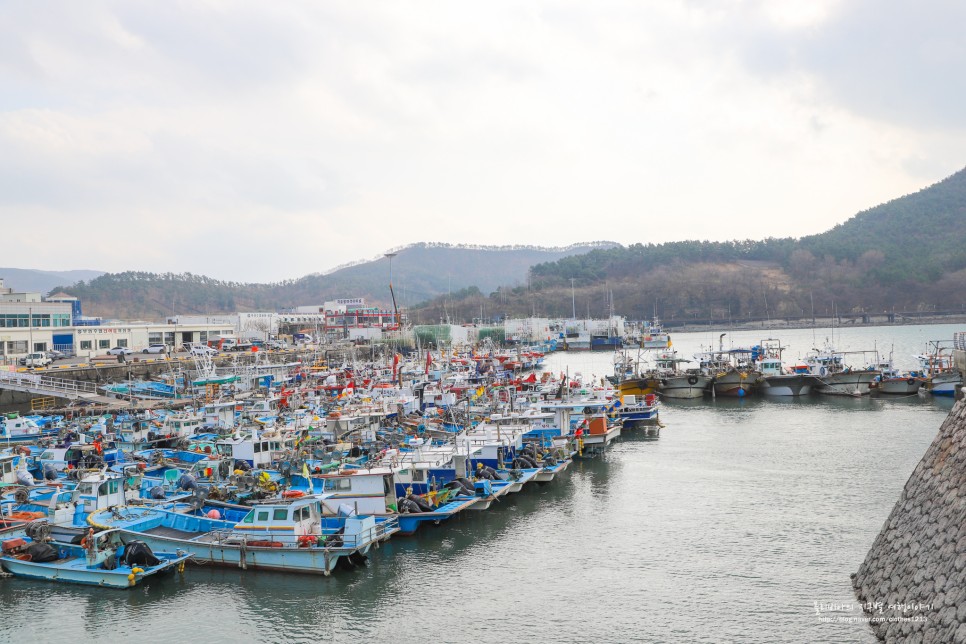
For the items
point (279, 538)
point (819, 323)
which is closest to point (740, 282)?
point (819, 323)

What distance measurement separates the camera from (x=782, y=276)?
17275 centimetres

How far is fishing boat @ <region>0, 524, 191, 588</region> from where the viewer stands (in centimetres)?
1645

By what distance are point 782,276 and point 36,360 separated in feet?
505

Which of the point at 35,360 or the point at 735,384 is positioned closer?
the point at 735,384

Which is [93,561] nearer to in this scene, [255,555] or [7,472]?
[255,555]

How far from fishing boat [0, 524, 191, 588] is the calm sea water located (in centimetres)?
28

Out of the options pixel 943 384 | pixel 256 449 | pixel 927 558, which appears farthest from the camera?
pixel 943 384

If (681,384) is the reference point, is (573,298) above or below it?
above

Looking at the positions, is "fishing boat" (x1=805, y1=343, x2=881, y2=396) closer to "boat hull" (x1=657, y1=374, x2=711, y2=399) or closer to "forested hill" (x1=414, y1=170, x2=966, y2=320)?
"boat hull" (x1=657, y1=374, x2=711, y2=399)

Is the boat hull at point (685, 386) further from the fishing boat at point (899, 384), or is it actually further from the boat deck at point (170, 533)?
the boat deck at point (170, 533)

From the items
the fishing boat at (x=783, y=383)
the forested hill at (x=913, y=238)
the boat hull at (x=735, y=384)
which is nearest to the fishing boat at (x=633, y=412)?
the boat hull at (x=735, y=384)

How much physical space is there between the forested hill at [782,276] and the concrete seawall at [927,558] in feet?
480

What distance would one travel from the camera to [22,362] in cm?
5559

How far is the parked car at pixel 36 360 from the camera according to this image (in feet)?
178
